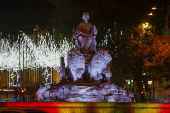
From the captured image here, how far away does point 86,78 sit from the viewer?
1845 centimetres

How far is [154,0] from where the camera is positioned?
1294 inches

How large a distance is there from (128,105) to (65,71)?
601 cm

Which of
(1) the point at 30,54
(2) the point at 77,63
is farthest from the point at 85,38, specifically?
(1) the point at 30,54

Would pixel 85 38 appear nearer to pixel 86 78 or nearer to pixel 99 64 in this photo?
pixel 99 64

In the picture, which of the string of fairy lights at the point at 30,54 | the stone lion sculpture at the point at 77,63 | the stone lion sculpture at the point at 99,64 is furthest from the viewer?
the string of fairy lights at the point at 30,54

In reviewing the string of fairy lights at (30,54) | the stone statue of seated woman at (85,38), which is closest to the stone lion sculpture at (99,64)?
the stone statue of seated woman at (85,38)

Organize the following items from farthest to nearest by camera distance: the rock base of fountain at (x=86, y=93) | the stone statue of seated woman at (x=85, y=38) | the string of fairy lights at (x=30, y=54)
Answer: the string of fairy lights at (x=30, y=54) → the stone statue of seated woman at (x=85, y=38) → the rock base of fountain at (x=86, y=93)

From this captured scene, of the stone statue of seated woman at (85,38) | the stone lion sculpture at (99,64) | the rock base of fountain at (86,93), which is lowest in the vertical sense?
the rock base of fountain at (86,93)

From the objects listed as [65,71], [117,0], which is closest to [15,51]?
[117,0]

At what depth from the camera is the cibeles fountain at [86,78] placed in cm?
1692

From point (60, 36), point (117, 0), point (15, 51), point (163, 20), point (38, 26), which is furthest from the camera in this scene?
point (38, 26)

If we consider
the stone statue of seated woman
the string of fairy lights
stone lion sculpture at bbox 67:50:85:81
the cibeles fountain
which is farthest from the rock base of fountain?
the string of fairy lights

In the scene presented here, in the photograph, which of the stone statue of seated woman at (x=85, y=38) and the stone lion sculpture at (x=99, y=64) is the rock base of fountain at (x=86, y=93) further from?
the stone statue of seated woman at (x=85, y=38)

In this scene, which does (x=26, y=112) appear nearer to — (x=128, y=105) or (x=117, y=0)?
(x=128, y=105)
